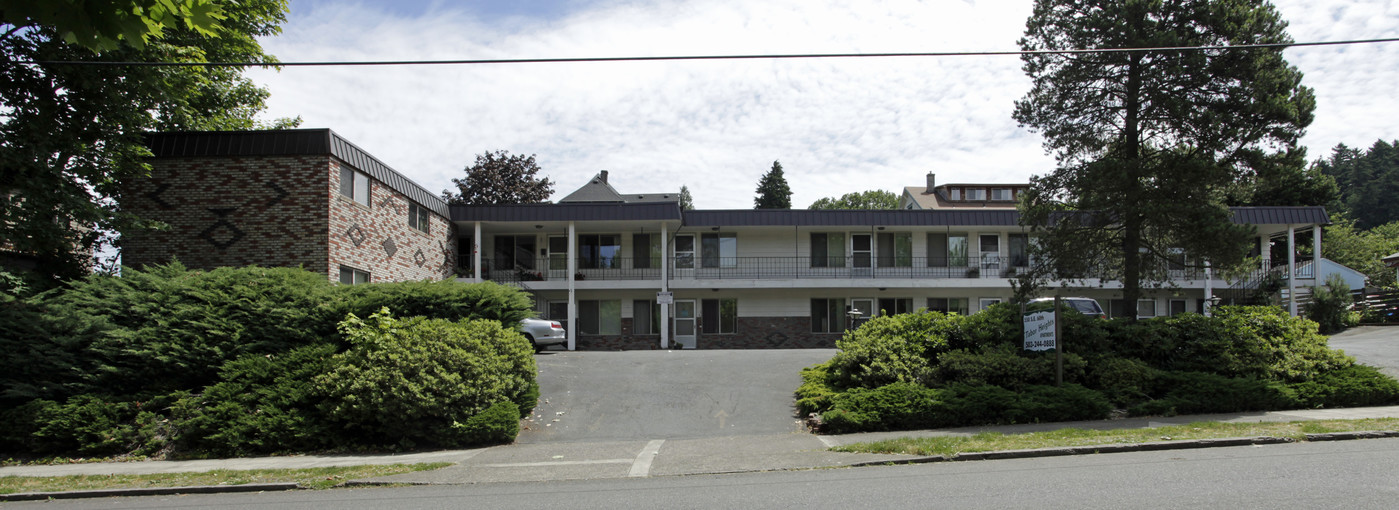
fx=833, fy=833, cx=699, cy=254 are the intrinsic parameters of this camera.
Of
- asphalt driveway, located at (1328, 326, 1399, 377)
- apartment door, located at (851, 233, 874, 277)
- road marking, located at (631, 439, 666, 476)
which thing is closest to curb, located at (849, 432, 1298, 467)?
road marking, located at (631, 439, 666, 476)

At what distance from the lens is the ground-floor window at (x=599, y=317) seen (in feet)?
94.4

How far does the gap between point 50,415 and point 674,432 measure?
8.59 metres

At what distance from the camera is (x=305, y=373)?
12.3 m

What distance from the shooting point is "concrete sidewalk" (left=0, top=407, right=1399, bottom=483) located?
9195 mm

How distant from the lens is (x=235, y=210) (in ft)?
56.5

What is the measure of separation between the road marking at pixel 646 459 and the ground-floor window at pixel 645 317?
56.0 ft

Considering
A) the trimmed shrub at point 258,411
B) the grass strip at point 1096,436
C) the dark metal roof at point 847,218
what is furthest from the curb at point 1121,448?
the dark metal roof at point 847,218

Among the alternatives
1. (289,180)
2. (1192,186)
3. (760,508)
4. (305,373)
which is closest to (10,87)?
(289,180)

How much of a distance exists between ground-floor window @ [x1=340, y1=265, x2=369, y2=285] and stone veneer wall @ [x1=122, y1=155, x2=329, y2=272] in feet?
3.16

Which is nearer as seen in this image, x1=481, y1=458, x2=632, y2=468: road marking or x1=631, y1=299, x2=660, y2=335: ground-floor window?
x1=481, y1=458, x2=632, y2=468: road marking

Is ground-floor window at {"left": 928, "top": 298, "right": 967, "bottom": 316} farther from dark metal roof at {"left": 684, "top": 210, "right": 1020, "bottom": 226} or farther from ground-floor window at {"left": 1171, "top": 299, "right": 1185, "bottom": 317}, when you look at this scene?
ground-floor window at {"left": 1171, "top": 299, "right": 1185, "bottom": 317}

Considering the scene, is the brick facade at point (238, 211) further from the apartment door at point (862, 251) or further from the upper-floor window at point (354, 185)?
the apartment door at point (862, 251)

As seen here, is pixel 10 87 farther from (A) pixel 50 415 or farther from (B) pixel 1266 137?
(B) pixel 1266 137

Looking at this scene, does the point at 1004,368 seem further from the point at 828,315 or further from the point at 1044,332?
the point at 828,315
